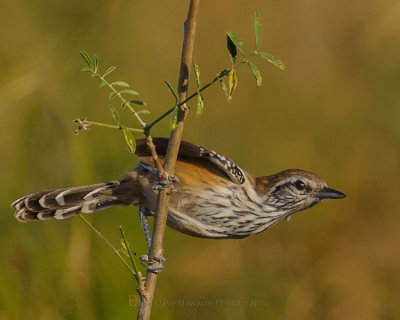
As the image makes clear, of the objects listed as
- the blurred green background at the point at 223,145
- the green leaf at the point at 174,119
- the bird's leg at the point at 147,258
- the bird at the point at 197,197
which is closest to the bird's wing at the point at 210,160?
the bird at the point at 197,197

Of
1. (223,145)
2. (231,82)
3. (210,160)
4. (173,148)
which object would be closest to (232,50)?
(231,82)

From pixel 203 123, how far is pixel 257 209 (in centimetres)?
133

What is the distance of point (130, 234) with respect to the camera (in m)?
3.59

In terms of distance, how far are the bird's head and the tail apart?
0.65 metres

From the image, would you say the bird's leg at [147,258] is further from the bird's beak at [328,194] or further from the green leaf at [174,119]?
the bird's beak at [328,194]

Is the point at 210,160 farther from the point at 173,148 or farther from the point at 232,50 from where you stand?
the point at 232,50

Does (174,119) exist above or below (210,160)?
below

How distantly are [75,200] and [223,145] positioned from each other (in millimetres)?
1523

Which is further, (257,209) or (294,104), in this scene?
(294,104)

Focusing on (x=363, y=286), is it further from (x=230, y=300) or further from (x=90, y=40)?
(x=90, y=40)

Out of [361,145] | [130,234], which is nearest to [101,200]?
[130,234]

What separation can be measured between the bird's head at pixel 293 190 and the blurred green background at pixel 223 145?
2.39ft

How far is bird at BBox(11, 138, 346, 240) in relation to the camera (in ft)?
9.80

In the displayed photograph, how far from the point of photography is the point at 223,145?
14.5 ft
